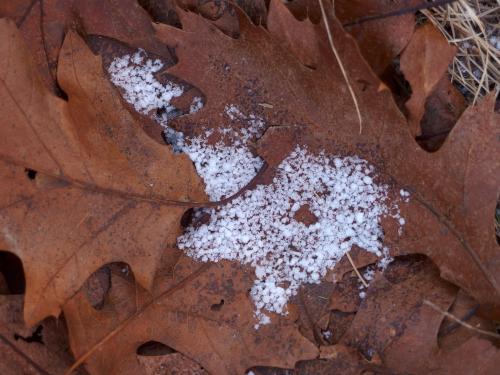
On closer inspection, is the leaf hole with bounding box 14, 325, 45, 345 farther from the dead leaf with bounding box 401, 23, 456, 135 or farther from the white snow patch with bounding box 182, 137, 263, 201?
the dead leaf with bounding box 401, 23, 456, 135

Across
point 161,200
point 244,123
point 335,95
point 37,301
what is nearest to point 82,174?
point 161,200

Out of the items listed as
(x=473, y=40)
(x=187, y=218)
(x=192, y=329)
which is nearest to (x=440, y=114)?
(x=473, y=40)

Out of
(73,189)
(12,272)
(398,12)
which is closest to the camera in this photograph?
(73,189)

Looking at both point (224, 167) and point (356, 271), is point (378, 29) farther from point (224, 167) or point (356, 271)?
point (356, 271)

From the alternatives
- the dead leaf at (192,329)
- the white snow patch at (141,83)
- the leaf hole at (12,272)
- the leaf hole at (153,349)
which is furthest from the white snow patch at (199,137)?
the leaf hole at (12,272)

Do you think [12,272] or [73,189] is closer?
[73,189]

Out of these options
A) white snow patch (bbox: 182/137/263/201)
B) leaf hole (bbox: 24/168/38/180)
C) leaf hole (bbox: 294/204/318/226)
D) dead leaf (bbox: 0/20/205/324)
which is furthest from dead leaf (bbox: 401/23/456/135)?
leaf hole (bbox: 24/168/38/180)

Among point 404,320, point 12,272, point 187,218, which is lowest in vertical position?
point 12,272
